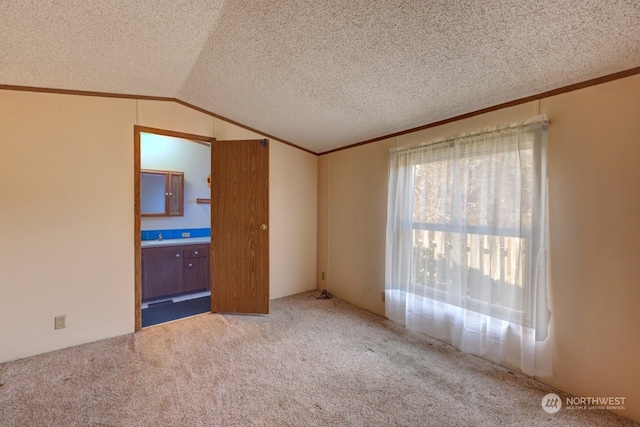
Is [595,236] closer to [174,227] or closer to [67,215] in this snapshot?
[67,215]

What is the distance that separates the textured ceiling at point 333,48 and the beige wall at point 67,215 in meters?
0.26

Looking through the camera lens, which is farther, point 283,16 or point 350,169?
point 350,169

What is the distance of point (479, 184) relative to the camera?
2221mm

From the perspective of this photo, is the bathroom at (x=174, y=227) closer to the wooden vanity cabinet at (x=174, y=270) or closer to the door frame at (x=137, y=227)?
the wooden vanity cabinet at (x=174, y=270)

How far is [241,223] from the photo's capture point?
319 cm

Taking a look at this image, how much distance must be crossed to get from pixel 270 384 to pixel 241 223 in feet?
5.79

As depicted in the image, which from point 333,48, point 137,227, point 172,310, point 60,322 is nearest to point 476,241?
point 333,48

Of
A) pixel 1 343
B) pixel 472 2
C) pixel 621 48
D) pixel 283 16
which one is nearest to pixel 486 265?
pixel 621 48

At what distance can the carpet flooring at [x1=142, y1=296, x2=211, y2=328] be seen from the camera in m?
3.10

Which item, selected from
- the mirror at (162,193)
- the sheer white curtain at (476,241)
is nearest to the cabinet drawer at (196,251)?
the mirror at (162,193)

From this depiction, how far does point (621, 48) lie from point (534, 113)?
55 centimetres

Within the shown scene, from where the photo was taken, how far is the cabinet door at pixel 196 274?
399 centimetres

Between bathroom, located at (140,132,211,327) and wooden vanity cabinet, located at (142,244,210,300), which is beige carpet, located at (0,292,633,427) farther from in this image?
wooden vanity cabinet, located at (142,244,210,300)

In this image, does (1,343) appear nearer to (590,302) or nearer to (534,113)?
(590,302)
